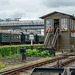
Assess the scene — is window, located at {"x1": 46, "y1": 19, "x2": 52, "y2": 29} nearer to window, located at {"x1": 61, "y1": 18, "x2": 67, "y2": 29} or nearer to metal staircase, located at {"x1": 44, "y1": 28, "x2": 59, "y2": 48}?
metal staircase, located at {"x1": 44, "y1": 28, "x2": 59, "y2": 48}

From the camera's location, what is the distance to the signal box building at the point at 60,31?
2627cm

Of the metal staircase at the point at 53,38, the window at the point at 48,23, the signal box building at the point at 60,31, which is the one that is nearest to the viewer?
the metal staircase at the point at 53,38

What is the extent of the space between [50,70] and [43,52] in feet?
47.3

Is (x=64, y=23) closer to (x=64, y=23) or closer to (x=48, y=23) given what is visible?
(x=64, y=23)

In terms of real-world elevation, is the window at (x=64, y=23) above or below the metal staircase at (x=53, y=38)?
above

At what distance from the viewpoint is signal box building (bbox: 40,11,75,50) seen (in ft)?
86.2

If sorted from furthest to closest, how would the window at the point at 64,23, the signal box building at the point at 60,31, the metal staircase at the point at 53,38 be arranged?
the window at the point at 64,23, the signal box building at the point at 60,31, the metal staircase at the point at 53,38

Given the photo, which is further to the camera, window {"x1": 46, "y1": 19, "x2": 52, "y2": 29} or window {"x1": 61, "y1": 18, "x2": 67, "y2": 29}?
window {"x1": 46, "y1": 19, "x2": 52, "y2": 29}

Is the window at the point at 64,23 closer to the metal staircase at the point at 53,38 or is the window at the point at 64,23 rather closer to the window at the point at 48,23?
the metal staircase at the point at 53,38

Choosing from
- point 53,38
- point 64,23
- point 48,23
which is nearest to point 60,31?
point 64,23

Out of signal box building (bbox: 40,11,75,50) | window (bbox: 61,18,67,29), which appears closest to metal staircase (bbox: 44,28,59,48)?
signal box building (bbox: 40,11,75,50)

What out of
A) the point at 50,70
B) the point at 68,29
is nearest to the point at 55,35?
the point at 68,29

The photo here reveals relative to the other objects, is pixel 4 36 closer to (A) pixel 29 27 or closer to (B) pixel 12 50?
(B) pixel 12 50

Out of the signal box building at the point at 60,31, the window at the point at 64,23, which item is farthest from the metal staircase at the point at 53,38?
the window at the point at 64,23
